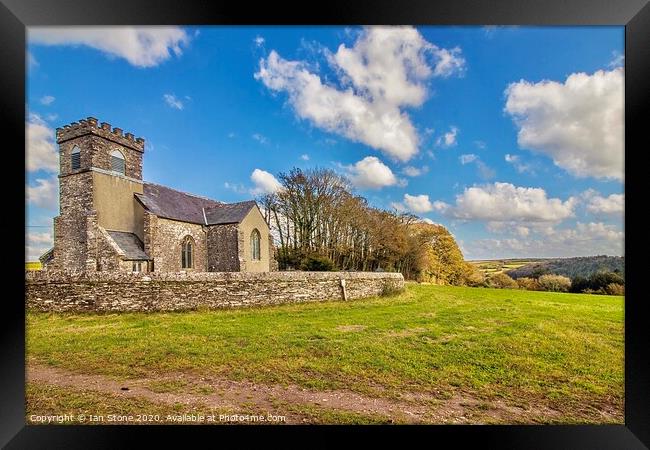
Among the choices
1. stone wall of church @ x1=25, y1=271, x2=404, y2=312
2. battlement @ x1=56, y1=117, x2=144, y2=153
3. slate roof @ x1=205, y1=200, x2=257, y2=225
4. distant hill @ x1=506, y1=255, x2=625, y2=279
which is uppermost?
battlement @ x1=56, y1=117, x2=144, y2=153

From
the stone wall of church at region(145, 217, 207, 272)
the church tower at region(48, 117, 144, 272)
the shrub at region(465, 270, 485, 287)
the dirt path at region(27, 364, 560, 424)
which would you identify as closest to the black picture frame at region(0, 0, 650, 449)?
the dirt path at region(27, 364, 560, 424)

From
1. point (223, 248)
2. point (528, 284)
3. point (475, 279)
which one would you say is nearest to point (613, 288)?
point (528, 284)

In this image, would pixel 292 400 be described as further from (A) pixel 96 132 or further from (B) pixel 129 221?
(B) pixel 129 221

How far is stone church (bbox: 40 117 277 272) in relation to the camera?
750 centimetres

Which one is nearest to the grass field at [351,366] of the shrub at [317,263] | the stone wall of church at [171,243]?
the shrub at [317,263]

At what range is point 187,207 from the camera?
11742 mm

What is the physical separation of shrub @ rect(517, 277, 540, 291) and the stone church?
30.5ft

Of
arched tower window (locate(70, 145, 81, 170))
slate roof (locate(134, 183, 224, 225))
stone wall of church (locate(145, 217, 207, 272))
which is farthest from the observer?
slate roof (locate(134, 183, 224, 225))

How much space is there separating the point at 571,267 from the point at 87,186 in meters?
12.2

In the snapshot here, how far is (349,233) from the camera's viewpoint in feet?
27.0

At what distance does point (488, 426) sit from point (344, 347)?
68.8 inches

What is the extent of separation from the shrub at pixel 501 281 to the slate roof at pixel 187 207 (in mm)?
9693

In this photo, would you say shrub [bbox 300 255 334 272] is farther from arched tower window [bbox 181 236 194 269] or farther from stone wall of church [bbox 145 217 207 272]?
arched tower window [bbox 181 236 194 269]
